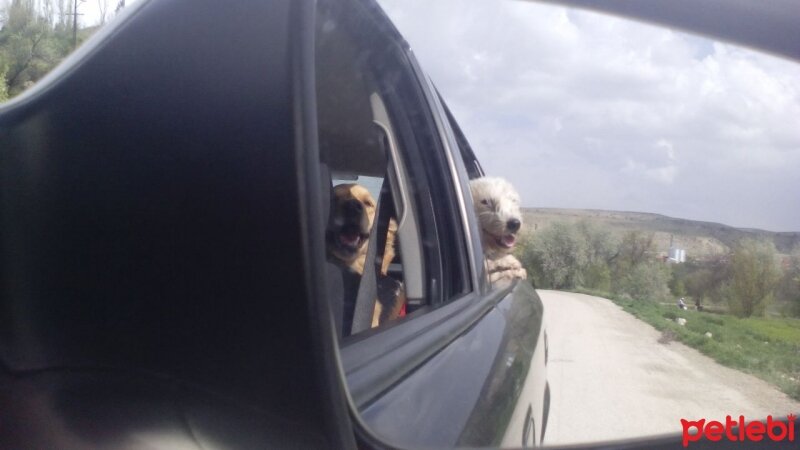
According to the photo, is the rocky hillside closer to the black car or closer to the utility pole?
the black car

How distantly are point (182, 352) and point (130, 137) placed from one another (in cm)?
37

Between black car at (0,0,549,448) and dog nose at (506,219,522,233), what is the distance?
82cm

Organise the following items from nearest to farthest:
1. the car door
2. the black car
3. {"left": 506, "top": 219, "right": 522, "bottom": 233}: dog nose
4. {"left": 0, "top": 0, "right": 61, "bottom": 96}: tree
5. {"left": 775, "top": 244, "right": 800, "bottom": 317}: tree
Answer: the black car < the car door < {"left": 775, "top": 244, "right": 800, "bottom": 317}: tree < {"left": 0, "top": 0, "right": 61, "bottom": 96}: tree < {"left": 506, "top": 219, "right": 522, "bottom": 233}: dog nose

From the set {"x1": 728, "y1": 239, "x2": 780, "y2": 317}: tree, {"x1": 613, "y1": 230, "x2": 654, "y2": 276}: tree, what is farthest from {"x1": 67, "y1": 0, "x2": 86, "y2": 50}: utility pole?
{"x1": 728, "y1": 239, "x2": 780, "y2": 317}: tree

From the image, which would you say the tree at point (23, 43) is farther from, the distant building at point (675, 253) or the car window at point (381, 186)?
the distant building at point (675, 253)

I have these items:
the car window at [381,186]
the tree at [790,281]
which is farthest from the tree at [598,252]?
the car window at [381,186]

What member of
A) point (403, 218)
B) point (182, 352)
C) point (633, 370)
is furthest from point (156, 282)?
point (403, 218)

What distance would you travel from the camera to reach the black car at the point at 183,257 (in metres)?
1.24

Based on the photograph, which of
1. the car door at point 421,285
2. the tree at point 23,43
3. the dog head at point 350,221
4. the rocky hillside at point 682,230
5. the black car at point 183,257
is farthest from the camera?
the dog head at point 350,221

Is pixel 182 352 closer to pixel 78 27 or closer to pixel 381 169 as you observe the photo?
pixel 78 27

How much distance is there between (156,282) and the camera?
1374 mm

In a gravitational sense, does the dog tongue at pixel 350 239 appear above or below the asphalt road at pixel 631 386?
above

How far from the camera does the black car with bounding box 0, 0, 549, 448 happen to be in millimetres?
1235

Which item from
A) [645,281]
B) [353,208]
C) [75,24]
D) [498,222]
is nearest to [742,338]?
[645,281]
